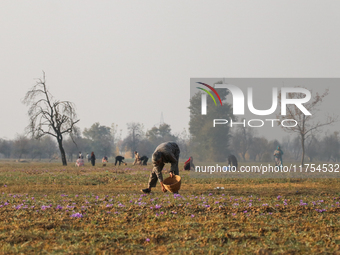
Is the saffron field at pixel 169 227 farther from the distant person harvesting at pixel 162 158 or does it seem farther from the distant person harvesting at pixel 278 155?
the distant person harvesting at pixel 278 155

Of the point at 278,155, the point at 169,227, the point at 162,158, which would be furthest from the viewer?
the point at 278,155

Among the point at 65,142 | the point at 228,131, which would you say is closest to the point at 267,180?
the point at 228,131

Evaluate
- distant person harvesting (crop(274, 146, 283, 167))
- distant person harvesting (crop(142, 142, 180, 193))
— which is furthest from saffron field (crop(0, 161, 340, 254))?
distant person harvesting (crop(274, 146, 283, 167))

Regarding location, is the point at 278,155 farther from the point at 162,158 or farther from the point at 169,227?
the point at 169,227

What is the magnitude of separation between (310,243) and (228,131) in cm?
6559

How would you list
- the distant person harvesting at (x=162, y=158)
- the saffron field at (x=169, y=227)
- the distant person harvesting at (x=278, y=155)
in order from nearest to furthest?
the saffron field at (x=169, y=227) < the distant person harvesting at (x=162, y=158) < the distant person harvesting at (x=278, y=155)

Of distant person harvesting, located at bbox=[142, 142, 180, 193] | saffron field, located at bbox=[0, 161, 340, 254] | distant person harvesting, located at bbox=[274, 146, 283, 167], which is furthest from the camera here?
distant person harvesting, located at bbox=[274, 146, 283, 167]

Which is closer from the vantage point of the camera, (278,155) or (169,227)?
(169,227)

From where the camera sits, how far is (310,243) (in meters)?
6.95

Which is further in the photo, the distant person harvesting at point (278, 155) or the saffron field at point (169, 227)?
the distant person harvesting at point (278, 155)

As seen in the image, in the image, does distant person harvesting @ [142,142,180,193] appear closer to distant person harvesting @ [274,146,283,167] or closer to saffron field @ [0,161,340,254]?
saffron field @ [0,161,340,254]

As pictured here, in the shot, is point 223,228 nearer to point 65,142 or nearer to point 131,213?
point 131,213

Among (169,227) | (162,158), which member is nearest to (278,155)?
(162,158)

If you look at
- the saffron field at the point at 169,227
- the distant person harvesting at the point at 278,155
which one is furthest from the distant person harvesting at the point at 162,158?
the distant person harvesting at the point at 278,155
